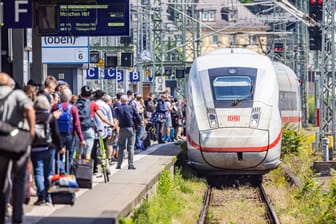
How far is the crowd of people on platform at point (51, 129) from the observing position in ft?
37.6

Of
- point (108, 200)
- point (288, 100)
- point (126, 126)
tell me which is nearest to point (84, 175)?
point (108, 200)

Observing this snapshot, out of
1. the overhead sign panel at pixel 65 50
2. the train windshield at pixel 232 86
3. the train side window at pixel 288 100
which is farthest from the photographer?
the train side window at pixel 288 100

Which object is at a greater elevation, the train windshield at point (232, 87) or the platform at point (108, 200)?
the train windshield at point (232, 87)

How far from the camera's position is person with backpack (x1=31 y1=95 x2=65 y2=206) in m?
14.1

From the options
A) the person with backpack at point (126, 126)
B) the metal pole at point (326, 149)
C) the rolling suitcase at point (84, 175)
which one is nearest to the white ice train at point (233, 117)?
the person with backpack at point (126, 126)

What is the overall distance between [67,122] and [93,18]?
6689 mm

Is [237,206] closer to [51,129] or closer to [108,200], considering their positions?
[108,200]

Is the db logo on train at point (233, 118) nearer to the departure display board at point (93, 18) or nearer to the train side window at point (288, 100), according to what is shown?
the departure display board at point (93, 18)

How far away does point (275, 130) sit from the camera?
23500mm

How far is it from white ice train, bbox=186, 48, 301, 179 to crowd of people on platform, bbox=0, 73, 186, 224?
1.64 metres

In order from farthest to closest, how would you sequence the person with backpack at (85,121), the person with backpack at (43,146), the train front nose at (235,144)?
the train front nose at (235,144) → the person with backpack at (85,121) → the person with backpack at (43,146)

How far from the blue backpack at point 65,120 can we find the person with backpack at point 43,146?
153 centimetres

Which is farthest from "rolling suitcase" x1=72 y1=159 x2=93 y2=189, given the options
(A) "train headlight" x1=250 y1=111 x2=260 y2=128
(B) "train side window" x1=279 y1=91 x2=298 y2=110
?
(B) "train side window" x1=279 y1=91 x2=298 y2=110

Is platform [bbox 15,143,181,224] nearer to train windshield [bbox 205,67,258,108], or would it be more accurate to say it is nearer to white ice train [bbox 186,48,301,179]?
white ice train [bbox 186,48,301,179]
